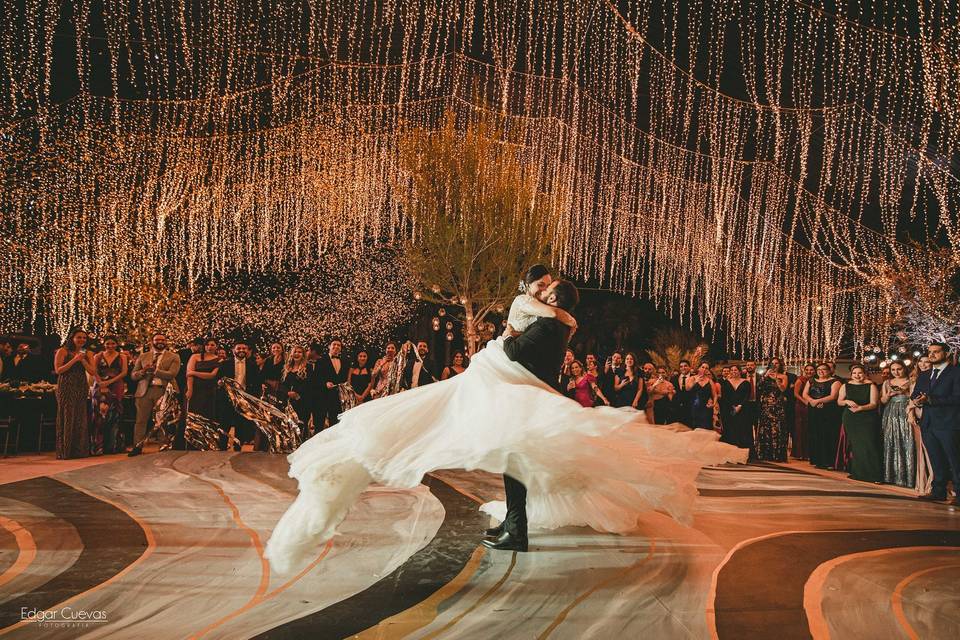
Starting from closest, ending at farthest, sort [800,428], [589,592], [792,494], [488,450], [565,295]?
[589,592]
[488,450]
[565,295]
[792,494]
[800,428]

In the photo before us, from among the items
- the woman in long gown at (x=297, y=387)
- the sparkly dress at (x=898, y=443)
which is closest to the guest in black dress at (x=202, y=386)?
the woman in long gown at (x=297, y=387)

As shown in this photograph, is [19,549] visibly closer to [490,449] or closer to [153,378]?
[490,449]

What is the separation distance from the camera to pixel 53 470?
6703 mm

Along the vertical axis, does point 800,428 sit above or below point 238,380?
below

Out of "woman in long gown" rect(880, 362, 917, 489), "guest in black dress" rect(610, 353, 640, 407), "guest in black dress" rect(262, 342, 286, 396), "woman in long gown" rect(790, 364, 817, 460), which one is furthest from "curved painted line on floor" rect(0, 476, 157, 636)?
"woman in long gown" rect(790, 364, 817, 460)

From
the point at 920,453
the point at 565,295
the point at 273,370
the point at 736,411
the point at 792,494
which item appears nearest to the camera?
the point at 565,295

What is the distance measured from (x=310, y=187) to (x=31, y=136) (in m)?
5.37

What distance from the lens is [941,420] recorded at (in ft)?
19.7

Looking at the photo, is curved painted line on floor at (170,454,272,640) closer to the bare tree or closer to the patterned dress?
the patterned dress

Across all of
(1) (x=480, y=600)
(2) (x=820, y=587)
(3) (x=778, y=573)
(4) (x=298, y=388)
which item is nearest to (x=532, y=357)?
(1) (x=480, y=600)

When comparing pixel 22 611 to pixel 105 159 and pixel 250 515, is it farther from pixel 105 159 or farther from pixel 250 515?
pixel 105 159

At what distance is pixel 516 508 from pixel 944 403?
189 inches

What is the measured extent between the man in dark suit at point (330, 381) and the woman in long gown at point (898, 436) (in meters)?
6.79

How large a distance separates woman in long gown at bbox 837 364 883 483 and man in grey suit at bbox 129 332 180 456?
339 inches
